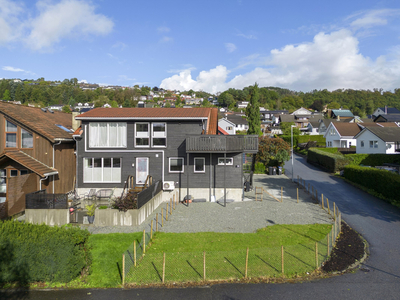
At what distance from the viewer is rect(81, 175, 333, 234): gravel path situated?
49.1 ft

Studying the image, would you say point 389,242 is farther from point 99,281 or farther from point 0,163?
point 0,163

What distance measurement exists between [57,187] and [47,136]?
375cm

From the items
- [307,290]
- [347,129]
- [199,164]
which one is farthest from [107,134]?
[347,129]

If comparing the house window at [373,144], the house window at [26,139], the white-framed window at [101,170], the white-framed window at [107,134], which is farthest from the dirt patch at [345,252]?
the house window at [373,144]

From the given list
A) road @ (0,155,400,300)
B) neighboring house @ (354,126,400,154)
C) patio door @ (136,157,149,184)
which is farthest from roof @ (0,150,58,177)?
neighboring house @ (354,126,400,154)

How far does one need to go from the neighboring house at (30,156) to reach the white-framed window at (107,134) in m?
1.84

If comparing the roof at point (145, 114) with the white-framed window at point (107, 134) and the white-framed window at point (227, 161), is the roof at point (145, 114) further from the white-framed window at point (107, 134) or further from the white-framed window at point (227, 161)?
the white-framed window at point (227, 161)

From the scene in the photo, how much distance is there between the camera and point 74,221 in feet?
52.4

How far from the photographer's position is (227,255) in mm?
11125

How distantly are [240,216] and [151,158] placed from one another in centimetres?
834

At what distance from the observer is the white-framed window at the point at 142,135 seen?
69.9 ft

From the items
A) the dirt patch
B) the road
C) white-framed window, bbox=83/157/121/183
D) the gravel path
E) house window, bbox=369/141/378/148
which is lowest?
the road

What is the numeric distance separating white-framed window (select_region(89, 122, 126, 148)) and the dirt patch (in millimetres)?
15896

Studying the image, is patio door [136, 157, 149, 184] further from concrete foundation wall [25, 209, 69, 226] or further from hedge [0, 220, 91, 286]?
hedge [0, 220, 91, 286]
